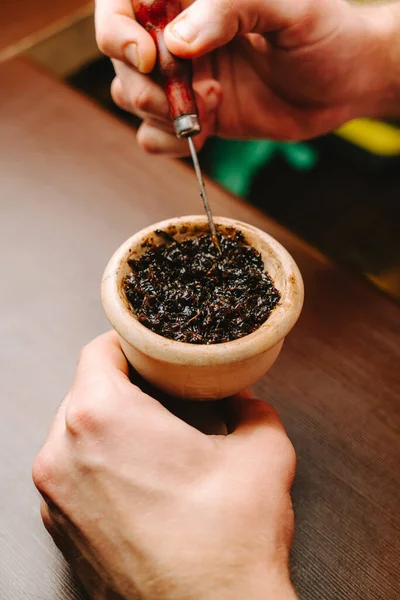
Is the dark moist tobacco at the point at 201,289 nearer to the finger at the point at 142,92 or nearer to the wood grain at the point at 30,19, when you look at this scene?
the finger at the point at 142,92

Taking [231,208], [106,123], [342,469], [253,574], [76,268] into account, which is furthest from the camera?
[106,123]

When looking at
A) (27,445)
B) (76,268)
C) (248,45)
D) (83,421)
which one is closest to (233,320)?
(83,421)

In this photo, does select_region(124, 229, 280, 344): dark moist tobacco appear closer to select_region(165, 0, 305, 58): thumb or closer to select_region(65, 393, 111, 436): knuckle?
select_region(65, 393, 111, 436): knuckle

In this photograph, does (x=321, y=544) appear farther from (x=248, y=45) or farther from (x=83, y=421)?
(x=248, y=45)

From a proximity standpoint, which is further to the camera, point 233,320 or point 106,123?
point 106,123

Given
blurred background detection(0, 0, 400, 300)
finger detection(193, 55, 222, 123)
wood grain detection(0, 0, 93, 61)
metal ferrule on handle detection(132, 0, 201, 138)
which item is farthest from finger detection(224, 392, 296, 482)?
wood grain detection(0, 0, 93, 61)

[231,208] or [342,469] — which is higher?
[231,208]
